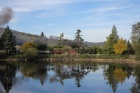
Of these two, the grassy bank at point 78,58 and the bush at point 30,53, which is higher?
the bush at point 30,53

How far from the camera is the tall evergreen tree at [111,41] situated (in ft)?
300

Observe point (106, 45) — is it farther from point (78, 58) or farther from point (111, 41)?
point (78, 58)

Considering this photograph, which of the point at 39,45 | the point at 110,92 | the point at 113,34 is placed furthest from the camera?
the point at 39,45

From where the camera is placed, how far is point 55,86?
120ft

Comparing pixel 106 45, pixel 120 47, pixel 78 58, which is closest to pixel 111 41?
pixel 106 45

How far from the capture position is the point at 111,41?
93.7m

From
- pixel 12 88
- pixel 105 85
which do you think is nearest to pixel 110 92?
pixel 105 85

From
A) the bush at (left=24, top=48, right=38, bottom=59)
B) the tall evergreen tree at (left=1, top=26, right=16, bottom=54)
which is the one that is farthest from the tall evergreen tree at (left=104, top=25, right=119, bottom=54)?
the tall evergreen tree at (left=1, top=26, right=16, bottom=54)

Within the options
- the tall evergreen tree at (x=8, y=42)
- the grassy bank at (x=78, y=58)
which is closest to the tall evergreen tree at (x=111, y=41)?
the grassy bank at (x=78, y=58)

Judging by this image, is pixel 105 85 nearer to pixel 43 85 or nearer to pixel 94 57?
pixel 43 85

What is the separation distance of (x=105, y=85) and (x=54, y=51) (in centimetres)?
6814

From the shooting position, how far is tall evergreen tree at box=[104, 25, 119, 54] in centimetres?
9144

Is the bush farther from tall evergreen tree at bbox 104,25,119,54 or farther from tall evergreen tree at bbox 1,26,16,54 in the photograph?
tall evergreen tree at bbox 104,25,119,54

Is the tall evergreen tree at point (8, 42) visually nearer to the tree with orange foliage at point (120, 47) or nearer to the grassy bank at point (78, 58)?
the grassy bank at point (78, 58)
